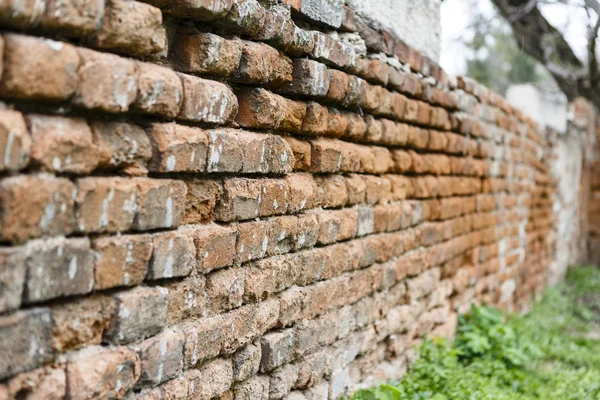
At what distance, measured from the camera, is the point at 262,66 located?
74.6 inches

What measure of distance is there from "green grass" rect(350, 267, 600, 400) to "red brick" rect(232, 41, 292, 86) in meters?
1.42

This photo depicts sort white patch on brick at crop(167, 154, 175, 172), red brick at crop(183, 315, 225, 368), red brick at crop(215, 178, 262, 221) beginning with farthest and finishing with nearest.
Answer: red brick at crop(215, 178, 262, 221) < red brick at crop(183, 315, 225, 368) < white patch on brick at crop(167, 154, 175, 172)

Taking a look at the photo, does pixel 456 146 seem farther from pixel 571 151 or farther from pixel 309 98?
pixel 571 151

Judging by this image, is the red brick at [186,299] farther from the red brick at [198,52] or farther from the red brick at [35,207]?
the red brick at [198,52]

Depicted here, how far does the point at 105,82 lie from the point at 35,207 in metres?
0.32

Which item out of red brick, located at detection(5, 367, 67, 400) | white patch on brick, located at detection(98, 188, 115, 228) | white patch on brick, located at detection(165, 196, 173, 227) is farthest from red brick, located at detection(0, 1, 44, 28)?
red brick, located at detection(5, 367, 67, 400)

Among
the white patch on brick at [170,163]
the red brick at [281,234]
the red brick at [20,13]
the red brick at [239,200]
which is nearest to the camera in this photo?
the red brick at [20,13]

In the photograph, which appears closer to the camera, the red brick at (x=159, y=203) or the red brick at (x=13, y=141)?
the red brick at (x=13, y=141)

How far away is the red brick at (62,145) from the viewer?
3.94ft

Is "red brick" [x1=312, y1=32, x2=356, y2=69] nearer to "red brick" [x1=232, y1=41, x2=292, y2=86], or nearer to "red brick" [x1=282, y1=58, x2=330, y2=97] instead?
"red brick" [x1=282, y1=58, x2=330, y2=97]

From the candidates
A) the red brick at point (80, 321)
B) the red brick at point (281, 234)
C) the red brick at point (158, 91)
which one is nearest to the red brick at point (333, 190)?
the red brick at point (281, 234)

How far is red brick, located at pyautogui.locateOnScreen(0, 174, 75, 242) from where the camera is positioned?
1140 mm

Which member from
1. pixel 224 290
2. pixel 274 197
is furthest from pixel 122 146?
pixel 274 197

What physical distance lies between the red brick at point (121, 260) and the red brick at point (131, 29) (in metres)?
0.45
